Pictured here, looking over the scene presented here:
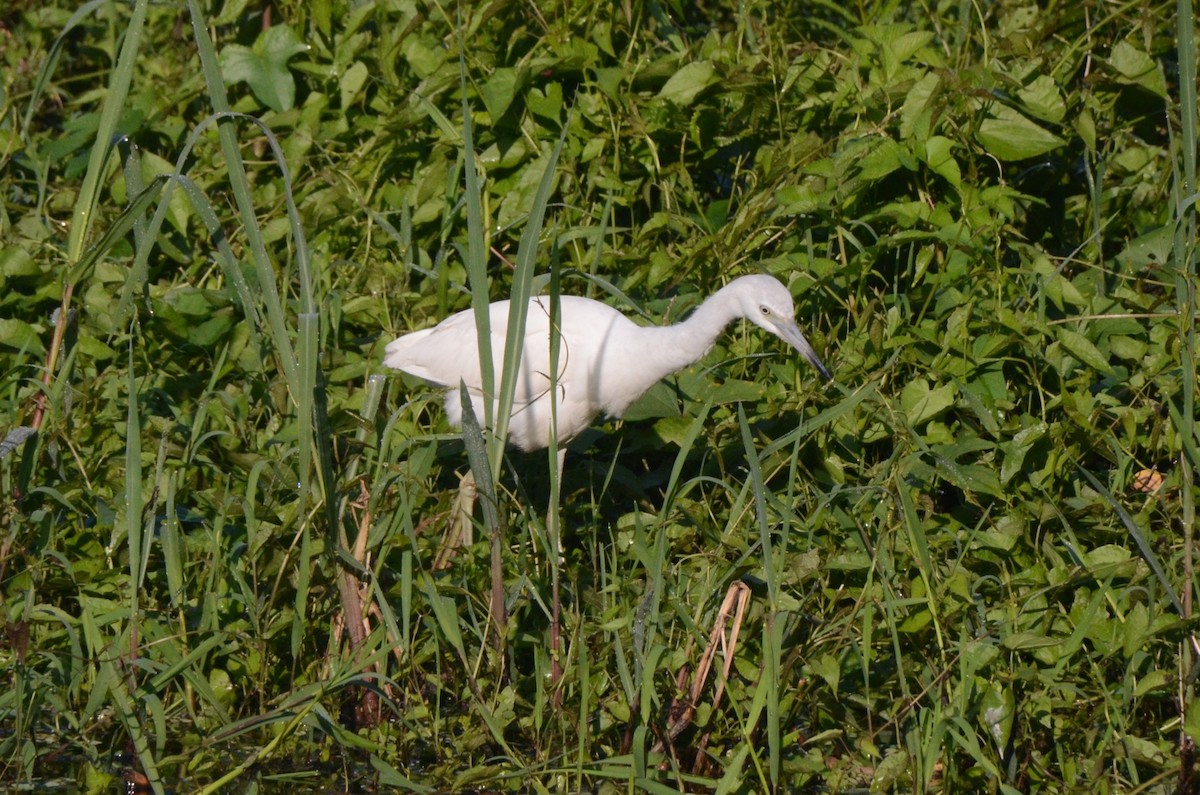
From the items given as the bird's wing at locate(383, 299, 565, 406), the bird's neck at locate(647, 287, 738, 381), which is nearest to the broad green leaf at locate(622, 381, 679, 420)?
the bird's neck at locate(647, 287, 738, 381)

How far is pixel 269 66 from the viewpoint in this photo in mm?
5711

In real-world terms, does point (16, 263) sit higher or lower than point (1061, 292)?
higher

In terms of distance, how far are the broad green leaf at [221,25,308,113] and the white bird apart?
1310 mm

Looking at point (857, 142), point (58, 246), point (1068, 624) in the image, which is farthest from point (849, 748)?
point (58, 246)

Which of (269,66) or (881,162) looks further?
(269,66)

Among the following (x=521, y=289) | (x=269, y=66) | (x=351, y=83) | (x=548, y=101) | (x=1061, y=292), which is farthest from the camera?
(x=269, y=66)

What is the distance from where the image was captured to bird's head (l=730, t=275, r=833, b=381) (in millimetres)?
4172

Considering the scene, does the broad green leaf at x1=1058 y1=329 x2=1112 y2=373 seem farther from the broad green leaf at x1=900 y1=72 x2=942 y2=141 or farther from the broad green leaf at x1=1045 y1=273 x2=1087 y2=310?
the broad green leaf at x1=900 y1=72 x2=942 y2=141

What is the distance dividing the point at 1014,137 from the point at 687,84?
1.11m

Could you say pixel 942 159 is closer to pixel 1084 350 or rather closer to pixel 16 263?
pixel 1084 350

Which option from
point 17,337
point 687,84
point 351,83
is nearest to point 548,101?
point 687,84

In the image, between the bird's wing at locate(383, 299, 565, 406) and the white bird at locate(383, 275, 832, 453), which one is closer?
the white bird at locate(383, 275, 832, 453)

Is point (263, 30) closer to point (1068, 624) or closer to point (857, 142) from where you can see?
point (857, 142)

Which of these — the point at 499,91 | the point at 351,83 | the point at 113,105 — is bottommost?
the point at 113,105
